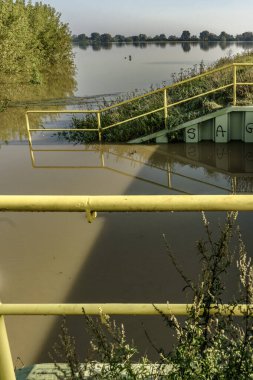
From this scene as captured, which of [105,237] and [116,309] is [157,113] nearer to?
[105,237]

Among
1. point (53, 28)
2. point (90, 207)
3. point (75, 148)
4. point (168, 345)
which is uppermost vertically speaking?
point (53, 28)

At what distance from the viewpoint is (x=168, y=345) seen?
12.9 feet

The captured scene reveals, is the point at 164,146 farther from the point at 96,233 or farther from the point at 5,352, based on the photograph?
the point at 5,352

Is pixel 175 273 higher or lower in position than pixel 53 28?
lower

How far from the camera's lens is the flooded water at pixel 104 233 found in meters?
4.63

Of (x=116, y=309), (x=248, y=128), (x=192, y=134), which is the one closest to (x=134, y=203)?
(x=116, y=309)

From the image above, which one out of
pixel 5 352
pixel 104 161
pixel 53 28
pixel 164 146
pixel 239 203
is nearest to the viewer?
pixel 239 203

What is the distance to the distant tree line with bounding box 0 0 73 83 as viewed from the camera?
26859 millimetres

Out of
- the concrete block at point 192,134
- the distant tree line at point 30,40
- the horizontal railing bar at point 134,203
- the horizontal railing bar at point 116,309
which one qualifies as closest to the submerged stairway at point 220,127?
the concrete block at point 192,134

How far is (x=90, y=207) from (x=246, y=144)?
33.8 feet

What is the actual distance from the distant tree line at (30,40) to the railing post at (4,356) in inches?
1073

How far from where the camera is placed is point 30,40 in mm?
36250

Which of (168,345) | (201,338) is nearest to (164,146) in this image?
(168,345)

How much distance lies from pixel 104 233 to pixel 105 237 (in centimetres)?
15
